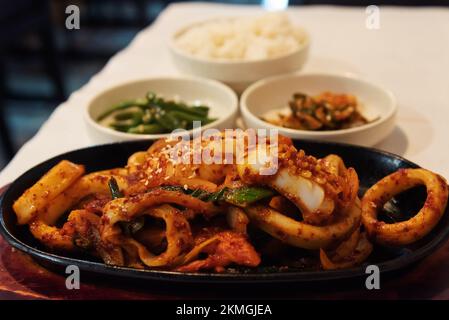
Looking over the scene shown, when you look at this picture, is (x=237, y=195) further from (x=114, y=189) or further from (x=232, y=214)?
(x=114, y=189)

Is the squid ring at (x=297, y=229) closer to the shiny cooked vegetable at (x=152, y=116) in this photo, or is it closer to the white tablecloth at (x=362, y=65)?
the white tablecloth at (x=362, y=65)

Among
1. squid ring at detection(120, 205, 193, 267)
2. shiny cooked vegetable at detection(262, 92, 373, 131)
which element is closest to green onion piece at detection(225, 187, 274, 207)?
squid ring at detection(120, 205, 193, 267)

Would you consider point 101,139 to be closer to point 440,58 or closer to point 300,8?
point 440,58

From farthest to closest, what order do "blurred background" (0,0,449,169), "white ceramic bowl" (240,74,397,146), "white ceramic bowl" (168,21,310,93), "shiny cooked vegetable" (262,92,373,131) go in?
"blurred background" (0,0,449,169)
"white ceramic bowl" (168,21,310,93)
"shiny cooked vegetable" (262,92,373,131)
"white ceramic bowl" (240,74,397,146)

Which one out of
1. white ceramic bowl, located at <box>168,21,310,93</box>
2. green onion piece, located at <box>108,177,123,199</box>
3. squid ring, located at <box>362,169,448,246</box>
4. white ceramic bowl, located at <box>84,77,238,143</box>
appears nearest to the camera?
squid ring, located at <box>362,169,448,246</box>

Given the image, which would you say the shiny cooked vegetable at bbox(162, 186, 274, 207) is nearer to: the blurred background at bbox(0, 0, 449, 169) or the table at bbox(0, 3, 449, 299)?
the table at bbox(0, 3, 449, 299)

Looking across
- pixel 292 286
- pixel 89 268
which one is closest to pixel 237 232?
pixel 292 286
